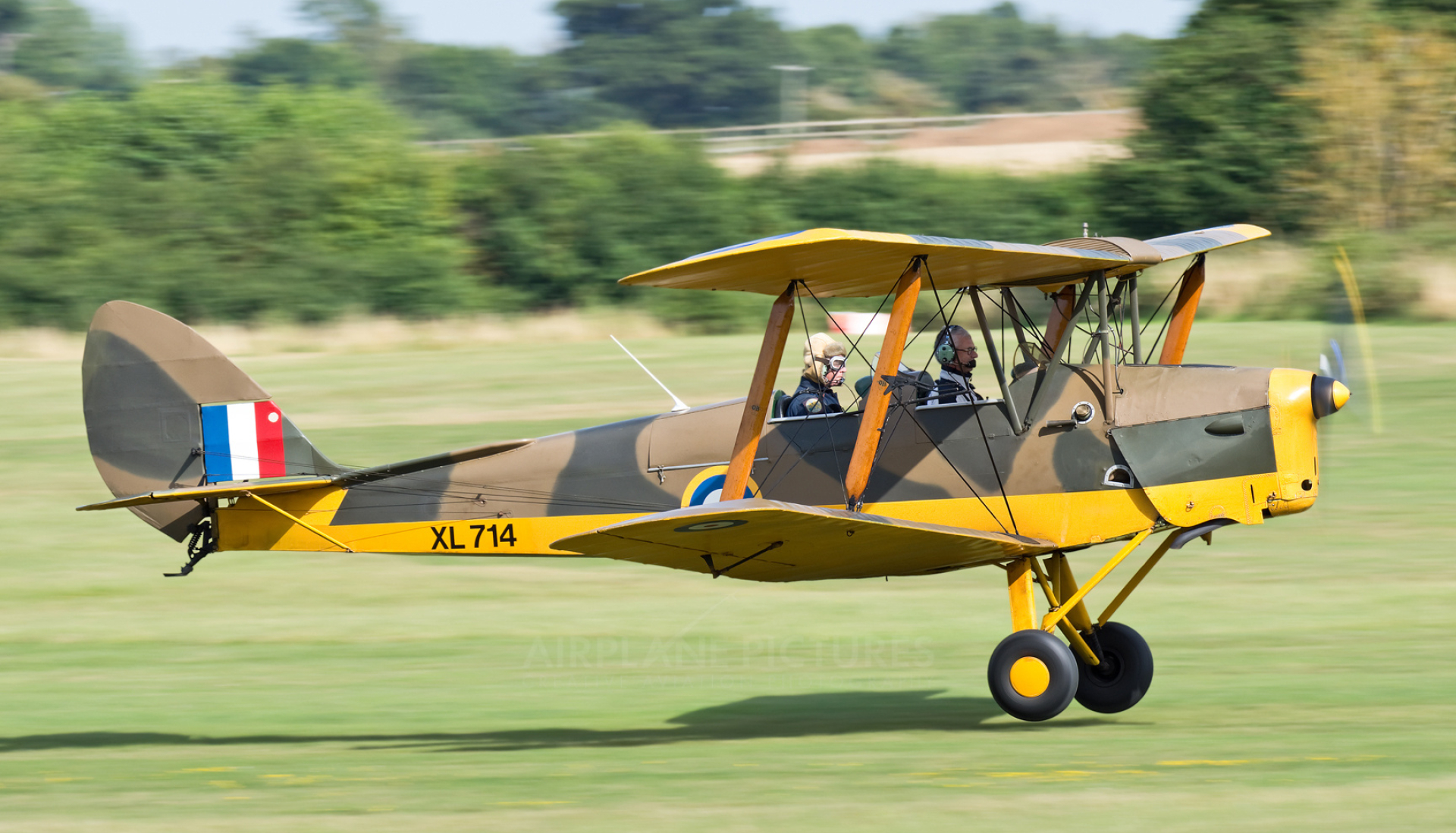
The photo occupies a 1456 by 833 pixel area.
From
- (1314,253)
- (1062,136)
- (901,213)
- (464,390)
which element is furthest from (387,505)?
(1062,136)

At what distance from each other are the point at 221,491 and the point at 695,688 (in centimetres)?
325

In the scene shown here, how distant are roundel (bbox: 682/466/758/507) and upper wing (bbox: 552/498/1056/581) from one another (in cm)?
44

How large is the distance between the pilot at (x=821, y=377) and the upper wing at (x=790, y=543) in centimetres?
87

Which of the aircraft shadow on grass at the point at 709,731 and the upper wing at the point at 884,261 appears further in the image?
the aircraft shadow on grass at the point at 709,731

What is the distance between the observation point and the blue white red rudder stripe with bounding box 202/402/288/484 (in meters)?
9.41

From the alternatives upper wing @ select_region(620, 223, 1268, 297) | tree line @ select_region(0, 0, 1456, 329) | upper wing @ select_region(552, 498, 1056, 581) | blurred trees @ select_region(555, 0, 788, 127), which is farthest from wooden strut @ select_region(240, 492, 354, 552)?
blurred trees @ select_region(555, 0, 788, 127)

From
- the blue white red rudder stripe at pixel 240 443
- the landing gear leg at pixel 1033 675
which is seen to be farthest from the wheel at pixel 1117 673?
the blue white red rudder stripe at pixel 240 443

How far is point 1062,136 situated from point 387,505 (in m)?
46.4

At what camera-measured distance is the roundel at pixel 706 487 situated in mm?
8547

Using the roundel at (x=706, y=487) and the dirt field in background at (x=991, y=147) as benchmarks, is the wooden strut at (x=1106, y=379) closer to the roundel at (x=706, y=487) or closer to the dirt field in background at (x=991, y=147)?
the roundel at (x=706, y=487)

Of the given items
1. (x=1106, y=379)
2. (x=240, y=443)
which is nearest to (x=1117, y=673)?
(x=1106, y=379)

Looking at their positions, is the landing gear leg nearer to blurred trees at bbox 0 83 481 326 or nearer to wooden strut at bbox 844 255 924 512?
wooden strut at bbox 844 255 924 512

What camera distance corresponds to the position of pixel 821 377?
336 inches

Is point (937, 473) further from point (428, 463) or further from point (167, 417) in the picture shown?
point (167, 417)
